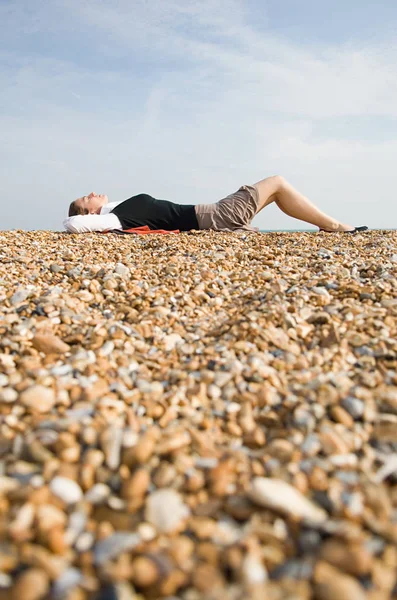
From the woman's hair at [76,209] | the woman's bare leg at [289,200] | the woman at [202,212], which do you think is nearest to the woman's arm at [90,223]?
the woman at [202,212]

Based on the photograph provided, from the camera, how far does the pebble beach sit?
995 millimetres

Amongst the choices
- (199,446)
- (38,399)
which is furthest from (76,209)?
(199,446)

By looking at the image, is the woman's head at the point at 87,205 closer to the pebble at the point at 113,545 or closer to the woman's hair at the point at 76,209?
the woman's hair at the point at 76,209

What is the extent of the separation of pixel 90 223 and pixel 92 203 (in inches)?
20.4

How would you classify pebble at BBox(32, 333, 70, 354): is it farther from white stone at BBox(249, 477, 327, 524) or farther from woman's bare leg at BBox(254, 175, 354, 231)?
woman's bare leg at BBox(254, 175, 354, 231)

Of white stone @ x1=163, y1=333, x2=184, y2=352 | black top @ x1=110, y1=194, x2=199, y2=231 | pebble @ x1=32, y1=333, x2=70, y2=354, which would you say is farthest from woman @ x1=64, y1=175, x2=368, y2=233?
pebble @ x1=32, y1=333, x2=70, y2=354

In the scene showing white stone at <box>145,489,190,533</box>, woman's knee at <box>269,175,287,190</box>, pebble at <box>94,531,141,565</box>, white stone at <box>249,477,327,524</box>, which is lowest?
pebble at <box>94,531,141,565</box>

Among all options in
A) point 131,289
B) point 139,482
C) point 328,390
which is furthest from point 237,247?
point 139,482

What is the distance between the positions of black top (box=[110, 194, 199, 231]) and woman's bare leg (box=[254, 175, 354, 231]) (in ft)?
3.65

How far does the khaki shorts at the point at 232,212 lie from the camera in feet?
21.4

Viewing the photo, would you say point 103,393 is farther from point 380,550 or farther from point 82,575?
point 380,550

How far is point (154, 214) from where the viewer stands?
22.1ft

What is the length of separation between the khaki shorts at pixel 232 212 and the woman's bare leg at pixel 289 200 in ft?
0.45

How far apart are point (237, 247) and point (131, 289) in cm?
215
